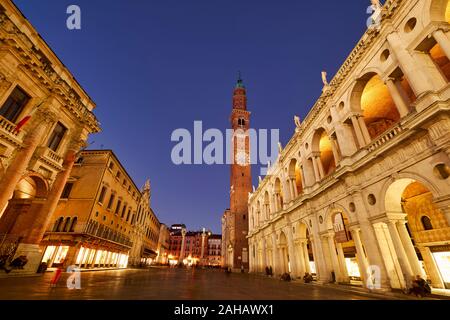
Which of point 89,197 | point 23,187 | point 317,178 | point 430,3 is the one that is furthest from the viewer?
point 89,197

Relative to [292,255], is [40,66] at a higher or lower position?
higher

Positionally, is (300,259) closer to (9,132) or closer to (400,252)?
(400,252)

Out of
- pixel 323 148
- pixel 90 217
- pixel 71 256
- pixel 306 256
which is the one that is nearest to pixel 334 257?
pixel 306 256

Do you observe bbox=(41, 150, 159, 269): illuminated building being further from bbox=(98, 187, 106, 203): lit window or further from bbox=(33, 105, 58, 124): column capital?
bbox=(33, 105, 58, 124): column capital

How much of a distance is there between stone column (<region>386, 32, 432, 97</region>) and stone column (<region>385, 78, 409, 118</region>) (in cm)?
107

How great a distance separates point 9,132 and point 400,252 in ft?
69.4

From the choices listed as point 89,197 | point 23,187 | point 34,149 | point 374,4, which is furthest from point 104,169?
point 374,4

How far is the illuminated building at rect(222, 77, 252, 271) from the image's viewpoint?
4450cm

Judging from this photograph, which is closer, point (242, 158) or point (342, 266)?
point (342, 266)

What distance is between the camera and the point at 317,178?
18141 millimetres

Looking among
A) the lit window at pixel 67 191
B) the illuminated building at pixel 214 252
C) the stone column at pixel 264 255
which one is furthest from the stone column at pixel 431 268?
the illuminated building at pixel 214 252

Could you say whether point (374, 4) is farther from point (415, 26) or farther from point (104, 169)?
point (104, 169)

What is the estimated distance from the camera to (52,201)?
47.2 ft
